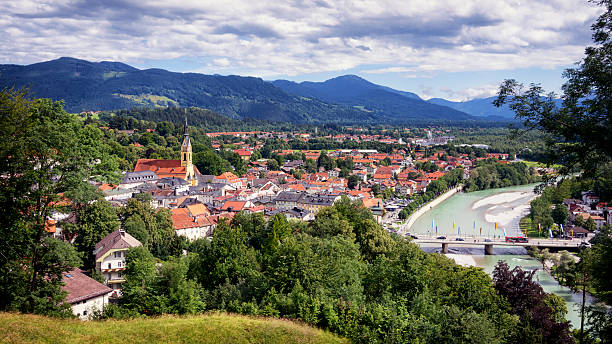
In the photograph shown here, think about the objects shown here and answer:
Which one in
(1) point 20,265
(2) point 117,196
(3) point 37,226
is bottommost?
(2) point 117,196

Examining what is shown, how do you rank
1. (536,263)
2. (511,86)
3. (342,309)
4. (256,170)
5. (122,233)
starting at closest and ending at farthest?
(511,86) → (342,309) → (122,233) → (536,263) → (256,170)

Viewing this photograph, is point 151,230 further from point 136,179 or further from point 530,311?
point 136,179

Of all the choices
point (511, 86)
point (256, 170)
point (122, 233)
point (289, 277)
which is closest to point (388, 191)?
point (256, 170)

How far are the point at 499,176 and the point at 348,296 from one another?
54.9 m

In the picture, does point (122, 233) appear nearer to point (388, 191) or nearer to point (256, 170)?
point (388, 191)

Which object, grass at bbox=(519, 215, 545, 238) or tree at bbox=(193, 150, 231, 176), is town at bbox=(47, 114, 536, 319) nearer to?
tree at bbox=(193, 150, 231, 176)

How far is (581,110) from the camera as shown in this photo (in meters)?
5.67

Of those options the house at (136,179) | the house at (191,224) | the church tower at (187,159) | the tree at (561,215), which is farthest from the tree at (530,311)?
the church tower at (187,159)

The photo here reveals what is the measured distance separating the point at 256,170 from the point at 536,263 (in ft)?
138

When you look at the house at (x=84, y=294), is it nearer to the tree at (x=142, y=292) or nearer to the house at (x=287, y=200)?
the tree at (x=142, y=292)

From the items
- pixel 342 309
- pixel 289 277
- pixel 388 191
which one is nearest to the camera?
pixel 342 309

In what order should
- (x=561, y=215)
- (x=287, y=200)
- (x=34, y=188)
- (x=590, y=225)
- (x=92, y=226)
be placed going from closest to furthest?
(x=34, y=188), (x=92, y=226), (x=590, y=225), (x=561, y=215), (x=287, y=200)

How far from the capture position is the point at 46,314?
24.6 feet

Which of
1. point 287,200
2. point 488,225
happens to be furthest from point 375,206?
point 488,225
